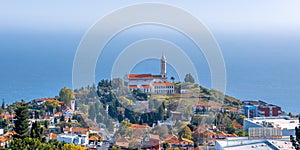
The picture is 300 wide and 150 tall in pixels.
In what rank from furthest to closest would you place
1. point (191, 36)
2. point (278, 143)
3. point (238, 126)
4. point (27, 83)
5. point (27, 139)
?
point (27, 83) → point (238, 126) → point (191, 36) → point (278, 143) → point (27, 139)

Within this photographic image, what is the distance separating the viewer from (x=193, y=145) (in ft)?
26.1

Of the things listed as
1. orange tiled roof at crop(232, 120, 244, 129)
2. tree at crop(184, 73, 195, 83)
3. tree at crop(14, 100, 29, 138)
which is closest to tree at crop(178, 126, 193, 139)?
orange tiled roof at crop(232, 120, 244, 129)

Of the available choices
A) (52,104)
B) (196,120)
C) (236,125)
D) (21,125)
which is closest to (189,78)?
(196,120)

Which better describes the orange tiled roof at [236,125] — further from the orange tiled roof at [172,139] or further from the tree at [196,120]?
the orange tiled roof at [172,139]

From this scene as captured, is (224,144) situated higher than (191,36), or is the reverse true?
(191,36)

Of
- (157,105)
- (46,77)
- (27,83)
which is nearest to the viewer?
(157,105)

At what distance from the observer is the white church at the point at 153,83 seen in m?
12.5

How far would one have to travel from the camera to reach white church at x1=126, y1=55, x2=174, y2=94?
12.5 m

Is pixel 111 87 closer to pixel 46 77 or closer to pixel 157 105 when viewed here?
pixel 157 105

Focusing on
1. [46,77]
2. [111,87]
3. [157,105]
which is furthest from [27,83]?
[157,105]

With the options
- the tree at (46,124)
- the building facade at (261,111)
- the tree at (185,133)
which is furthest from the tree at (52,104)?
the building facade at (261,111)

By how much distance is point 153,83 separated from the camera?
13.0 m

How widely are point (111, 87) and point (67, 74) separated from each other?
12455 millimetres

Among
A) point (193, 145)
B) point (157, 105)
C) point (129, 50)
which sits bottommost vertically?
point (193, 145)
